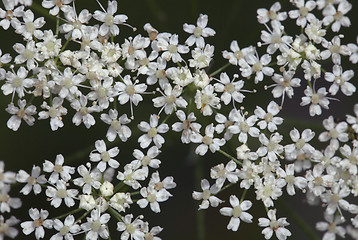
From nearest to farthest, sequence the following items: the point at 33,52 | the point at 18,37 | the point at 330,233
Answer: the point at 33,52 < the point at 330,233 < the point at 18,37

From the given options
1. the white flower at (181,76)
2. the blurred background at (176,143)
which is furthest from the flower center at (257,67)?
the blurred background at (176,143)

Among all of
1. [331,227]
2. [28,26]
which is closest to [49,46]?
[28,26]

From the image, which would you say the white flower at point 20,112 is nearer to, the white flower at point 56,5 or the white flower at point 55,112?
the white flower at point 55,112

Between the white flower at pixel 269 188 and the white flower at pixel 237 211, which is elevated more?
the white flower at pixel 269 188

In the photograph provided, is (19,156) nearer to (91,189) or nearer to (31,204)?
(31,204)

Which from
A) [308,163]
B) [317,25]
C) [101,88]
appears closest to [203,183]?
[308,163]

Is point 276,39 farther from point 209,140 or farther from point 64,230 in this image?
point 64,230
